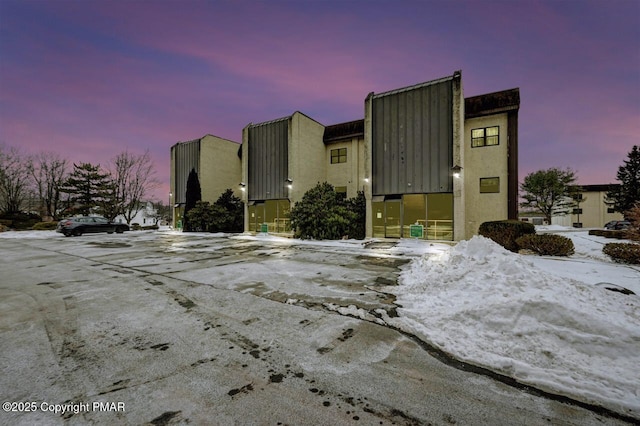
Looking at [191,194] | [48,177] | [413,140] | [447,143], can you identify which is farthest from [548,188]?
[48,177]

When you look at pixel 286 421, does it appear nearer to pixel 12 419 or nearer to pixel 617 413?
pixel 12 419

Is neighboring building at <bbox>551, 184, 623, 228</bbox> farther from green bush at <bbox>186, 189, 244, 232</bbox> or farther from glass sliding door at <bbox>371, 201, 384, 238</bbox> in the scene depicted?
green bush at <bbox>186, 189, 244, 232</bbox>

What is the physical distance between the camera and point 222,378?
2586 mm

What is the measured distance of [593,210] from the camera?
40.1 meters

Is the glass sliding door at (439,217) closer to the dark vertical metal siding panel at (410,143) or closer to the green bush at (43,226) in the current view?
the dark vertical metal siding panel at (410,143)

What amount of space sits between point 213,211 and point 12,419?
73.6 feet

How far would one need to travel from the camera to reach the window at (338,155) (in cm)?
2114

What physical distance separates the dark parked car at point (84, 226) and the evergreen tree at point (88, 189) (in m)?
11.9

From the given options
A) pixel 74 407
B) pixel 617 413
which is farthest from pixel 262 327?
pixel 617 413

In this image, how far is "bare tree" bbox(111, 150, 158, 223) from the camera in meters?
33.9

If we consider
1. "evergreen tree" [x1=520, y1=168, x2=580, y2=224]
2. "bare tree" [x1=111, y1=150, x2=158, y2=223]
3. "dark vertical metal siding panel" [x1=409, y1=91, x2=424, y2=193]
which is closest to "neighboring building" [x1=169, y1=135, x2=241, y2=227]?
"bare tree" [x1=111, y1=150, x2=158, y2=223]

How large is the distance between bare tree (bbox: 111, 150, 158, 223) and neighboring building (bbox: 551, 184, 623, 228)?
62659 mm

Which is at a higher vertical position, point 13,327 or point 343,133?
point 343,133

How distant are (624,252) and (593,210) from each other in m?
46.7
